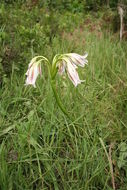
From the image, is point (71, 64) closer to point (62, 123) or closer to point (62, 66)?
point (62, 66)

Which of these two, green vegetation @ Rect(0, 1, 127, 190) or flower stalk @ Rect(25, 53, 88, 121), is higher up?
flower stalk @ Rect(25, 53, 88, 121)

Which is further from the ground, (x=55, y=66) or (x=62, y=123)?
(x=55, y=66)

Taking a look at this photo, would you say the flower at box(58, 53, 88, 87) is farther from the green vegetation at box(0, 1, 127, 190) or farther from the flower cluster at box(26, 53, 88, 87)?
the green vegetation at box(0, 1, 127, 190)

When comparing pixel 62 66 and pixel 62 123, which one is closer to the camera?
pixel 62 66

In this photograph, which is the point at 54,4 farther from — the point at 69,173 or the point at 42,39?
the point at 69,173

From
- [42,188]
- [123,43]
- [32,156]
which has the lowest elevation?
[42,188]

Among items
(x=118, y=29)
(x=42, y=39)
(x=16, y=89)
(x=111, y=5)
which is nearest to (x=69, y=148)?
(x=16, y=89)

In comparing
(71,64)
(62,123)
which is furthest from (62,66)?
(62,123)

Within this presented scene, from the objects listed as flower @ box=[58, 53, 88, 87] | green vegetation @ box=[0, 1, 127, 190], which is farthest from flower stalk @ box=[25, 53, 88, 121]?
green vegetation @ box=[0, 1, 127, 190]
